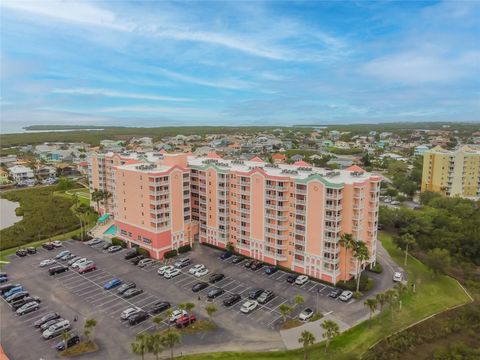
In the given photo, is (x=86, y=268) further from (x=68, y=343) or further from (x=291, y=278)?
(x=291, y=278)

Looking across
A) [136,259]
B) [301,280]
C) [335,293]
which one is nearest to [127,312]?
[136,259]

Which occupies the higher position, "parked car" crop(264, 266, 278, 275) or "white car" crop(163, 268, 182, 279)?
"white car" crop(163, 268, 182, 279)

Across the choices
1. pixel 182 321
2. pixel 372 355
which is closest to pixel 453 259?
pixel 372 355

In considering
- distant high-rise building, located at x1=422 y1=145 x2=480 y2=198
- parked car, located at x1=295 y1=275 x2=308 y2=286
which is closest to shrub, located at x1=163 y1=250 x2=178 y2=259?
Result: parked car, located at x1=295 y1=275 x2=308 y2=286

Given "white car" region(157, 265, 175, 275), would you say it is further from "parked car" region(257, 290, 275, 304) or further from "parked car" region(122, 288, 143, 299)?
"parked car" region(257, 290, 275, 304)

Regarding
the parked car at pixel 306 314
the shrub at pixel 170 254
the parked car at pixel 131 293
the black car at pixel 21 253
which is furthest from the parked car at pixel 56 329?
the black car at pixel 21 253

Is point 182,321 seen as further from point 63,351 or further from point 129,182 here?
point 129,182

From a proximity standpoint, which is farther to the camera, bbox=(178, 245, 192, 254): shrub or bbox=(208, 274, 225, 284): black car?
bbox=(178, 245, 192, 254): shrub
